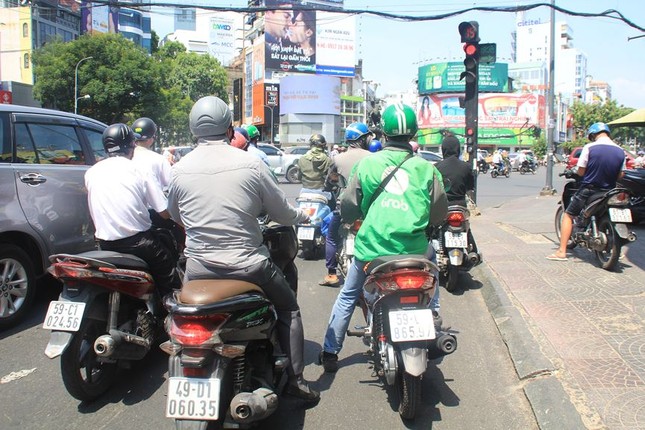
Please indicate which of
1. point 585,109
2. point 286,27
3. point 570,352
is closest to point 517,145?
point 585,109

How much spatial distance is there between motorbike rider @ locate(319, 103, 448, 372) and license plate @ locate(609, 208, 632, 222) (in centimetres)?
352

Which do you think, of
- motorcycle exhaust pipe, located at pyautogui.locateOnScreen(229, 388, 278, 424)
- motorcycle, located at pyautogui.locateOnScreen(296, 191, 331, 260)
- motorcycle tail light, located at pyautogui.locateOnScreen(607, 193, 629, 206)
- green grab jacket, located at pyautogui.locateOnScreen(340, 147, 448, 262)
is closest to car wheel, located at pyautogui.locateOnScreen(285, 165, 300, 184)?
motorcycle, located at pyautogui.locateOnScreen(296, 191, 331, 260)

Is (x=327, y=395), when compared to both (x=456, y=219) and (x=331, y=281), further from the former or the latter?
(x=456, y=219)

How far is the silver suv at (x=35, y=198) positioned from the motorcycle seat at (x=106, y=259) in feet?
5.50

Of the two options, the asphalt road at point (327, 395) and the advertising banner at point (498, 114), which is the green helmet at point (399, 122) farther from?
the advertising banner at point (498, 114)

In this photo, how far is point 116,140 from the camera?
426 cm

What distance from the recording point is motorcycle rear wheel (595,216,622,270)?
634 cm

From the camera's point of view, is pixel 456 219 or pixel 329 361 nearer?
pixel 329 361

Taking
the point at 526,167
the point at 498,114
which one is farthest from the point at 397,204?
the point at 498,114

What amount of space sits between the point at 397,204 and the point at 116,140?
2.24 m

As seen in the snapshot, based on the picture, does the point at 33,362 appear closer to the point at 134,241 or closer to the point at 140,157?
the point at 134,241

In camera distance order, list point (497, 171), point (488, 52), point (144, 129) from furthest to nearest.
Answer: point (497, 171), point (488, 52), point (144, 129)

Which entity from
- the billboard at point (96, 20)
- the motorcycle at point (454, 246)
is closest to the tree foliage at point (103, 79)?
the billboard at point (96, 20)

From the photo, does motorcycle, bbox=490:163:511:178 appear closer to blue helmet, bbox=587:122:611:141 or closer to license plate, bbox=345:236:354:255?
blue helmet, bbox=587:122:611:141
